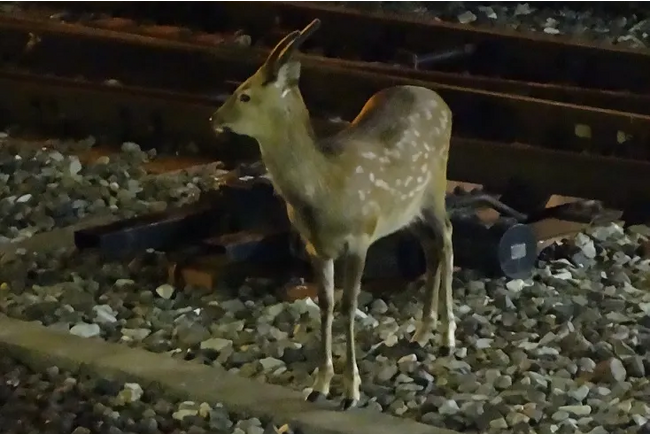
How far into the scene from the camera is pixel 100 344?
4.58 meters

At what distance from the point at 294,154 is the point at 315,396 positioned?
2.59 ft

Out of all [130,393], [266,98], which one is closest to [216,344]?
[130,393]

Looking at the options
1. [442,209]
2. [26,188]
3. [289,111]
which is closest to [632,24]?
[26,188]

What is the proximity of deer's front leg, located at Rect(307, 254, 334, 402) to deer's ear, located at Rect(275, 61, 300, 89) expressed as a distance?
54 centimetres

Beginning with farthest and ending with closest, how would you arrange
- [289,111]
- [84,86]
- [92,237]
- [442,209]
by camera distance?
[84,86] < [92,237] < [442,209] < [289,111]

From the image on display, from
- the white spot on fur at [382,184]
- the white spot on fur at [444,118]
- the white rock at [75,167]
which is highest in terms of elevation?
the white spot on fur at [444,118]

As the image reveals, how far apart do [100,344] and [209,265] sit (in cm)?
75

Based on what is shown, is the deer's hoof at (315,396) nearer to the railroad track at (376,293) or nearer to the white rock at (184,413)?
the railroad track at (376,293)

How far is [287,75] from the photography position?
378 cm

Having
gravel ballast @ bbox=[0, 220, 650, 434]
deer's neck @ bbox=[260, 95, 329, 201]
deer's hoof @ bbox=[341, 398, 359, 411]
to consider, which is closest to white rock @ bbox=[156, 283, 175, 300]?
gravel ballast @ bbox=[0, 220, 650, 434]

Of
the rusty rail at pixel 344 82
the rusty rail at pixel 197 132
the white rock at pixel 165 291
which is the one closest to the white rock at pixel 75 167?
the rusty rail at pixel 197 132

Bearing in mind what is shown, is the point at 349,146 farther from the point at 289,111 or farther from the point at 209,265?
the point at 209,265

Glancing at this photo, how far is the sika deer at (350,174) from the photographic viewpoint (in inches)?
149

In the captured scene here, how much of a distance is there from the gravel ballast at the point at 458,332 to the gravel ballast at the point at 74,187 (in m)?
0.64
